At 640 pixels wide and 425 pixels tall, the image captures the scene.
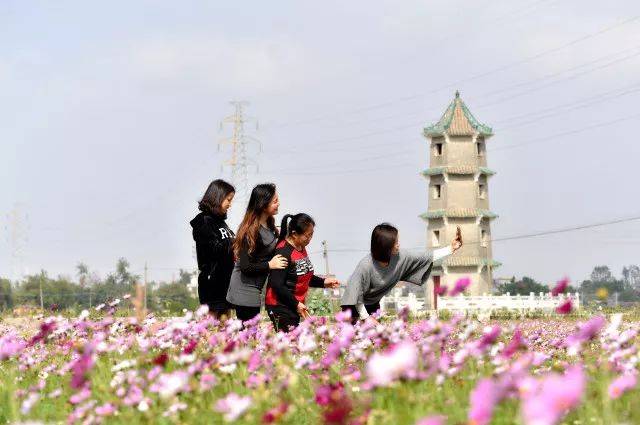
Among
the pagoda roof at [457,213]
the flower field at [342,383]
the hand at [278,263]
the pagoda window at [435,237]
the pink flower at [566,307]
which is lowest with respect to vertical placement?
the flower field at [342,383]

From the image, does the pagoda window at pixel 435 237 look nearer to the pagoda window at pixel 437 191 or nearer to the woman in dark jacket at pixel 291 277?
the pagoda window at pixel 437 191

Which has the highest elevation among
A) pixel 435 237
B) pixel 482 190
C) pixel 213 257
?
pixel 482 190

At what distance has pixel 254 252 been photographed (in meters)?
9.20

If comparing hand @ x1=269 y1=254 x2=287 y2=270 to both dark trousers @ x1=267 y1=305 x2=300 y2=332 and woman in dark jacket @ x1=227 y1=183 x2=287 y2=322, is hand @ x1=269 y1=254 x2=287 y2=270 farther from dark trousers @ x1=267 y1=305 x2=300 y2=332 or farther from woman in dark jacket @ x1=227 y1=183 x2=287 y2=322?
dark trousers @ x1=267 y1=305 x2=300 y2=332

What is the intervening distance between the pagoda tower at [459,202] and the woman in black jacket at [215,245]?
4735 centimetres

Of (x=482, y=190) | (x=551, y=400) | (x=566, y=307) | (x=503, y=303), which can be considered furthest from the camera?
(x=482, y=190)

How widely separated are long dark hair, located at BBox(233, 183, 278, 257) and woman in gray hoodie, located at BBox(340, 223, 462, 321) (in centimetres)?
99

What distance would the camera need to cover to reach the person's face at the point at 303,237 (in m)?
9.12

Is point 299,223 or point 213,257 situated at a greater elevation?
point 299,223

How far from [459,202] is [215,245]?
48793 mm

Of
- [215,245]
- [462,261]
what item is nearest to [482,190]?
[462,261]

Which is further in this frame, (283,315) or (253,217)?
(283,315)

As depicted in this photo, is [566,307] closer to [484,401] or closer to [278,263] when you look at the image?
[484,401]

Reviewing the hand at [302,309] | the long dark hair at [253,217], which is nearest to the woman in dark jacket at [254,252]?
the long dark hair at [253,217]
